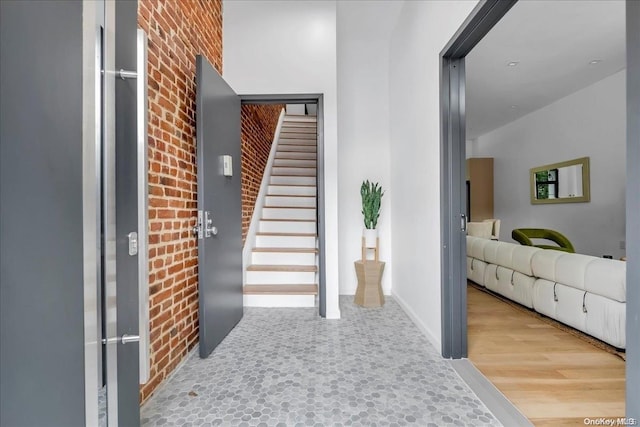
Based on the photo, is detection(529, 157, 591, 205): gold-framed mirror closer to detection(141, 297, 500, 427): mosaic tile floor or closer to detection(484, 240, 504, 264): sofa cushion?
detection(484, 240, 504, 264): sofa cushion

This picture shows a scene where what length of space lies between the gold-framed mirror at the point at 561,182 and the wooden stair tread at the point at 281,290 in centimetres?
469

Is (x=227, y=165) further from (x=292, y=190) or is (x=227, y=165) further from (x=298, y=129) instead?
(x=298, y=129)

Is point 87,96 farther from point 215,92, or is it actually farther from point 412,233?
point 412,233

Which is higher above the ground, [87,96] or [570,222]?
[87,96]

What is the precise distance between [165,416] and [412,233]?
7.21 feet

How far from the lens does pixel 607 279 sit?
2010 mm

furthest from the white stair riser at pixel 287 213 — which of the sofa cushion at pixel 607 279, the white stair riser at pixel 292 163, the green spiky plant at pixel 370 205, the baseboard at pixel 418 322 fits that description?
the sofa cushion at pixel 607 279

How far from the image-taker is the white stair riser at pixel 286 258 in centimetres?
333

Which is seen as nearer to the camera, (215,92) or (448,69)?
(448,69)

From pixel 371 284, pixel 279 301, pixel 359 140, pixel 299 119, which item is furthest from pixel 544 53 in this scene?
pixel 279 301

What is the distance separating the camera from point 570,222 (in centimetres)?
492

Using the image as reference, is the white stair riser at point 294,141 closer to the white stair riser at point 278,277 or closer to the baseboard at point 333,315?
the white stair riser at point 278,277

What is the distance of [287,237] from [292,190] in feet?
3.29

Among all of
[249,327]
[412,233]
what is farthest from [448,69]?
[249,327]
